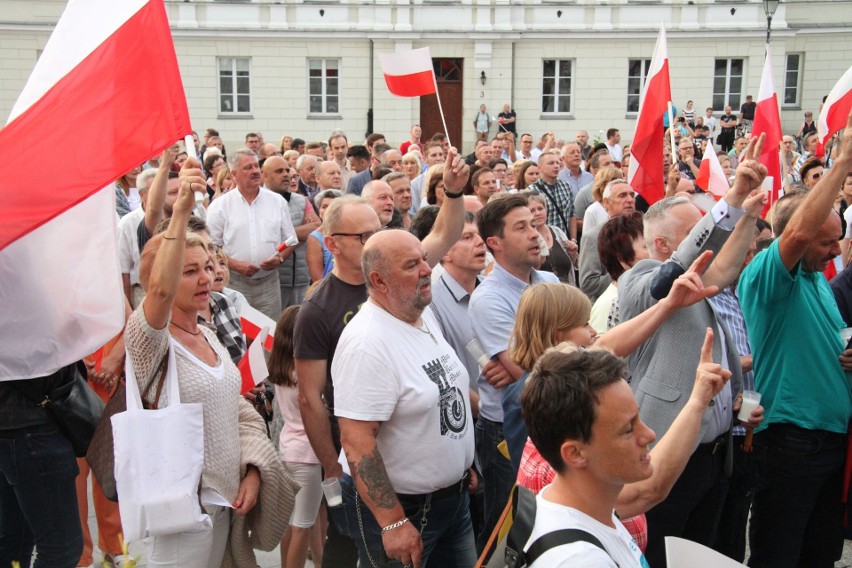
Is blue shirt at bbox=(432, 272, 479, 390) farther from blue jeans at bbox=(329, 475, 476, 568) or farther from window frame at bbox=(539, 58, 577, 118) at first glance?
window frame at bbox=(539, 58, 577, 118)

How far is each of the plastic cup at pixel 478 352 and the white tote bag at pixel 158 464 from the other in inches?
52.3

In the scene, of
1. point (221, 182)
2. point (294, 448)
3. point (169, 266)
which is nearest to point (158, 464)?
point (169, 266)

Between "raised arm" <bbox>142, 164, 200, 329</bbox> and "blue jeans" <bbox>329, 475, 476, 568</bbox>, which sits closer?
"raised arm" <bbox>142, 164, 200, 329</bbox>

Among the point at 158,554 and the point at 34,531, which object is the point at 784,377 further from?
the point at 34,531

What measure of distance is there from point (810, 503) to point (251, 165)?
5429mm

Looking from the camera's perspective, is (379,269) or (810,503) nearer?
(379,269)

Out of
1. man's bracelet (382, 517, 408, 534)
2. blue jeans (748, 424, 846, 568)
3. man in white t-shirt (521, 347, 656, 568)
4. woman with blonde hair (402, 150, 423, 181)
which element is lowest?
blue jeans (748, 424, 846, 568)

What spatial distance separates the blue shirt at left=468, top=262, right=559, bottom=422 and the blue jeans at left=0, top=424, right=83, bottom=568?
1.87 metres

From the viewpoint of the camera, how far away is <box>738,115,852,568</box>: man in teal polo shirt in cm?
423

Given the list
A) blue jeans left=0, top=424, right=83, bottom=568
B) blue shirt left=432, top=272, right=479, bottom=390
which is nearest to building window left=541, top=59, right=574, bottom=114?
blue shirt left=432, top=272, right=479, bottom=390

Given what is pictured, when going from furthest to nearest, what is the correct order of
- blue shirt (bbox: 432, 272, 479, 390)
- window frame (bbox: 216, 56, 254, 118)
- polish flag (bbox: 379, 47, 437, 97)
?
window frame (bbox: 216, 56, 254, 118)
polish flag (bbox: 379, 47, 437, 97)
blue shirt (bbox: 432, 272, 479, 390)

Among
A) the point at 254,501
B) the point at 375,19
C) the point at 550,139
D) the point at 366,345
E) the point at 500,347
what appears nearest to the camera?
the point at 366,345

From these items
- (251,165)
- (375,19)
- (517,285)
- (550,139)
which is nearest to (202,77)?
(375,19)

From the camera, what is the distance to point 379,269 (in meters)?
3.69
